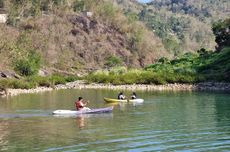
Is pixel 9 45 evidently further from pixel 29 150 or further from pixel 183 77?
pixel 29 150

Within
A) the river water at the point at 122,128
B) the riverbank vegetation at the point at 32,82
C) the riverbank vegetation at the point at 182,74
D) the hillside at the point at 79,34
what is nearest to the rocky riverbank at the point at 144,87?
the riverbank vegetation at the point at 32,82

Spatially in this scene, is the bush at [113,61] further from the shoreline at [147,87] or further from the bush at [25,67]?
the shoreline at [147,87]

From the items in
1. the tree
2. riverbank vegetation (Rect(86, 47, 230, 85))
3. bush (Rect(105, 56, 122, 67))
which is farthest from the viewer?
bush (Rect(105, 56, 122, 67))

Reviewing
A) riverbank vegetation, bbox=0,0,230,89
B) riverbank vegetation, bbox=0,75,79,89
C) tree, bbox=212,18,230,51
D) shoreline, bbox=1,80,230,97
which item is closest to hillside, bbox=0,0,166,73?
riverbank vegetation, bbox=0,0,230,89

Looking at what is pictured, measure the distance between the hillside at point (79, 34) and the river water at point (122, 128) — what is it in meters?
64.7

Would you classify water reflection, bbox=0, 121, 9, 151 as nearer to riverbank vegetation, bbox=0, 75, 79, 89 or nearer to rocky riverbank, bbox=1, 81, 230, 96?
riverbank vegetation, bbox=0, 75, 79, 89

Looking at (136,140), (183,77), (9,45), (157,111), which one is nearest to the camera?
(136,140)

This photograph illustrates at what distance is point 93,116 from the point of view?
124ft

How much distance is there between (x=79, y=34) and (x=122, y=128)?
99610 millimetres

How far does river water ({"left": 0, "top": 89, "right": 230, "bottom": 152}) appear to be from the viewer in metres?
25.2

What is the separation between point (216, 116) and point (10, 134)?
14.9 meters

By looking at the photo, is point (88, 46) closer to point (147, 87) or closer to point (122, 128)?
point (147, 87)

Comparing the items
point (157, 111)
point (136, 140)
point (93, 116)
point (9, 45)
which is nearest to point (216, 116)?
point (157, 111)

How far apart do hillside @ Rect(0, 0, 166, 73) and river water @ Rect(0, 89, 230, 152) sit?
64.7 metres
